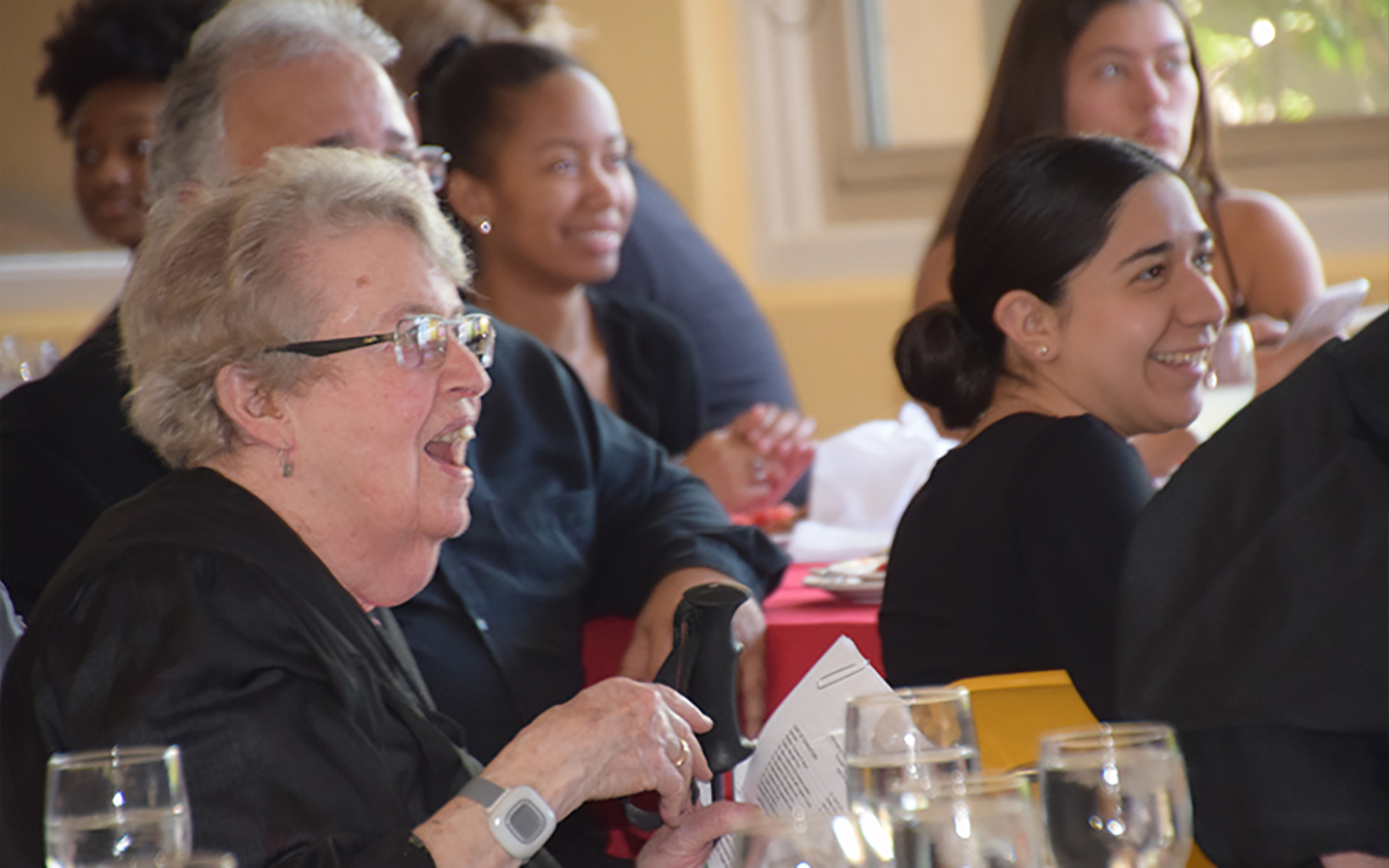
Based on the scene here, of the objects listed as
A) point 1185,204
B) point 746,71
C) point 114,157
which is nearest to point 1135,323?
point 1185,204

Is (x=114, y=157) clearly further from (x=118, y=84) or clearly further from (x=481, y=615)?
(x=481, y=615)

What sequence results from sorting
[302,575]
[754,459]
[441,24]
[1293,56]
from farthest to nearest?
1. [1293,56]
2. [441,24]
3. [754,459]
4. [302,575]

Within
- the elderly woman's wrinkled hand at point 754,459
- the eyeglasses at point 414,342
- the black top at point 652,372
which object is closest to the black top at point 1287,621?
the eyeglasses at point 414,342

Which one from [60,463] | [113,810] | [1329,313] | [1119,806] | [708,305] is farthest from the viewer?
[708,305]

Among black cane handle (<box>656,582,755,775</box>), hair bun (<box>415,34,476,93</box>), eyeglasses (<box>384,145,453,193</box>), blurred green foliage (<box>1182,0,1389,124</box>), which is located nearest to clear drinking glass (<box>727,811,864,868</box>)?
black cane handle (<box>656,582,755,775</box>)

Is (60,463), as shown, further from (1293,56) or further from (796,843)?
(1293,56)

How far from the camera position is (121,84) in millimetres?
3514

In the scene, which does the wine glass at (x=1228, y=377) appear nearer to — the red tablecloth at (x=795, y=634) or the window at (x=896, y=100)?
the red tablecloth at (x=795, y=634)

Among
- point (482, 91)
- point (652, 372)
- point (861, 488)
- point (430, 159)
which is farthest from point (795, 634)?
point (482, 91)

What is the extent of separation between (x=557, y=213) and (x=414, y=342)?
1.75 metres

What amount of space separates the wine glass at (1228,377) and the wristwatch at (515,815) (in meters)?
1.26

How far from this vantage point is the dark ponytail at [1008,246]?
6.72 feet

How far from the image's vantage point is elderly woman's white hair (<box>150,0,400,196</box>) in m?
2.35

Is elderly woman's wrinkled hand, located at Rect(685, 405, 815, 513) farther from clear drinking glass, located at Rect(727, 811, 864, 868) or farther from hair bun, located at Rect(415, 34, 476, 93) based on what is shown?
clear drinking glass, located at Rect(727, 811, 864, 868)
